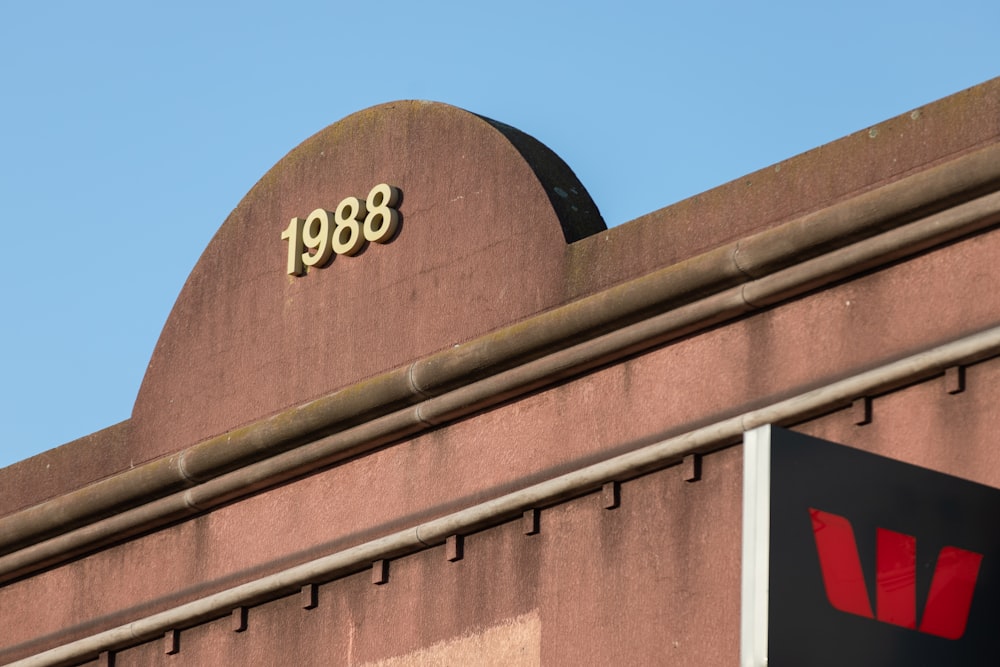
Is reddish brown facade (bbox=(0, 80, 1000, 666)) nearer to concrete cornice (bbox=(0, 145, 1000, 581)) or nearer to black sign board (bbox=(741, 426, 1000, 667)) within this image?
concrete cornice (bbox=(0, 145, 1000, 581))

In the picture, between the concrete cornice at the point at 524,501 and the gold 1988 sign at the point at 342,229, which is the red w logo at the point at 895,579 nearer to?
the concrete cornice at the point at 524,501

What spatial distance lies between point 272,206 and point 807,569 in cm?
737

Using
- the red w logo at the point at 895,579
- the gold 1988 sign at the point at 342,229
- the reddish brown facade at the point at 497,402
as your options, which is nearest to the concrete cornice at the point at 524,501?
the reddish brown facade at the point at 497,402

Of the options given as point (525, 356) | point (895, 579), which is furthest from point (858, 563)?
point (525, 356)

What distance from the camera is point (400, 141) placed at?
520 inches

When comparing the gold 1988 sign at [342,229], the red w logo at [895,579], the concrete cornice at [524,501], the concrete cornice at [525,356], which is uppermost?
the gold 1988 sign at [342,229]

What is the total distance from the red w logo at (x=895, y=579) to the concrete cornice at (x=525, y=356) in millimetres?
2668

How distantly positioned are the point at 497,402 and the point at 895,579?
484 centimetres

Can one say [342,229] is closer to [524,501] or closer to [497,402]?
[497,402]

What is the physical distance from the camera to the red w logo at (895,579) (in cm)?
724

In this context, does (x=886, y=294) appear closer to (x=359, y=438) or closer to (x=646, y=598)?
(x=646, y=598)

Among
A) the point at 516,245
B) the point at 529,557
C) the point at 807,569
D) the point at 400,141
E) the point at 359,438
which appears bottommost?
the point at 807,569

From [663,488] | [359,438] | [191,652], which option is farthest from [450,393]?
[191,652]

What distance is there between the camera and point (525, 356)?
11867mm
